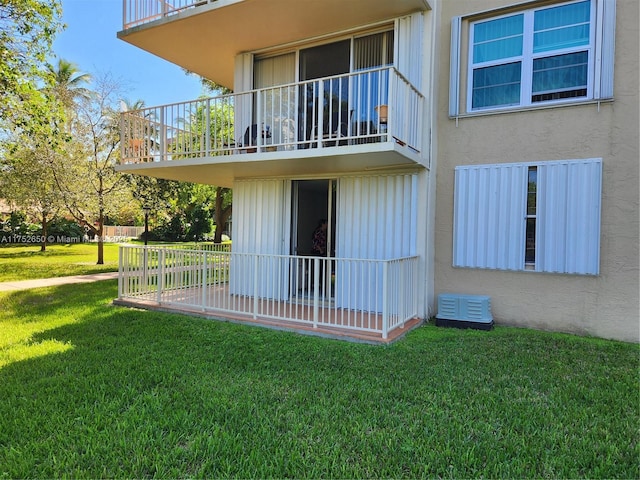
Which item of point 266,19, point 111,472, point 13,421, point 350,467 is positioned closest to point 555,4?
point 266,19

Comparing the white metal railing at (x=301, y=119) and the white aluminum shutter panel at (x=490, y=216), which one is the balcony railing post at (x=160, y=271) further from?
the white aluminum shutter panel at (x=490, y=216)

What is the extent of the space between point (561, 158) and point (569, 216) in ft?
3.16

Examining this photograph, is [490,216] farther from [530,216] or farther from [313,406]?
[313,406]

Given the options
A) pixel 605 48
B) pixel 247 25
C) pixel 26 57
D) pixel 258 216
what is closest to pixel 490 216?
pixel 605 48

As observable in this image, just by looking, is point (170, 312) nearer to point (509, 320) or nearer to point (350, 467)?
point (350, 467)

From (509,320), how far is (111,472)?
6242mm

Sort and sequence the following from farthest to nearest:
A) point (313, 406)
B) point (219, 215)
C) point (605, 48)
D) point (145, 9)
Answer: point (219, 215), point (145, 9), point (605, 48), point (313, 406)

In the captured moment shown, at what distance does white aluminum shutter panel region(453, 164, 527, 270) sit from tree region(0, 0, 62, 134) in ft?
34.3

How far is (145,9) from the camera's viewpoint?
812 centimetres

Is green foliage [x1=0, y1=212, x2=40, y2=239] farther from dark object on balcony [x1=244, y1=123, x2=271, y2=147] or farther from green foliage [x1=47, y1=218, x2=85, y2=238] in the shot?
dark object on balcony [x1=244, y1=123, x2=271, y2=147]

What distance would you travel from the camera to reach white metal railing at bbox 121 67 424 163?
6.25 m

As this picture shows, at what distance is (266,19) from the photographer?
7.27m

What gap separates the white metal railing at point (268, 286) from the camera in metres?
6.36

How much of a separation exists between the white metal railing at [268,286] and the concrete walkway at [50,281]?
4.53 m
